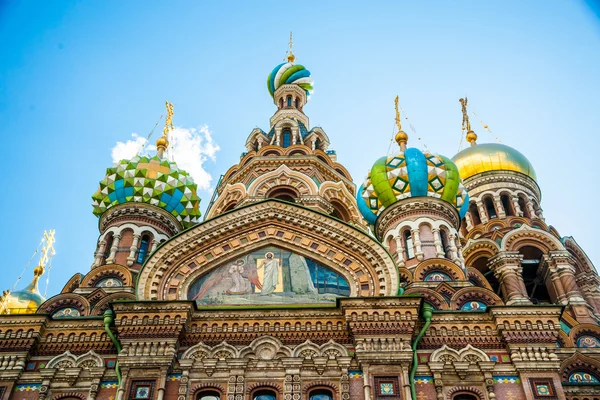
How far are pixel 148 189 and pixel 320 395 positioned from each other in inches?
318

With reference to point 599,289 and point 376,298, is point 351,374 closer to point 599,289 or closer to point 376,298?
point 376,298

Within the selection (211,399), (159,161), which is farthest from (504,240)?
(211,399)

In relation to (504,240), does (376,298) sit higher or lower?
lower

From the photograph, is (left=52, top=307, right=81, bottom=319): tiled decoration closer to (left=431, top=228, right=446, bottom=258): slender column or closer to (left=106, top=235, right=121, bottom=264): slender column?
(left=106, top=235, right=121, bottom=264): slender column

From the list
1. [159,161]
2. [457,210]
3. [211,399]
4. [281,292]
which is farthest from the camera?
[159,161]

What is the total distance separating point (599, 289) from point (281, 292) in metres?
9.87

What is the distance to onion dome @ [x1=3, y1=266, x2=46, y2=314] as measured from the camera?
1805 centimetres

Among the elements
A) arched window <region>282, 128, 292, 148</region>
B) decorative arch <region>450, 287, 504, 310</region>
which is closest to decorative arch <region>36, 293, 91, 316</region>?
decorative arch <region>450, 287, 504, 310</region>

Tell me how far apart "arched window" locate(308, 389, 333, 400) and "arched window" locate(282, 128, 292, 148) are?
10.2 m

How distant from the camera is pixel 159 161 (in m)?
16.5

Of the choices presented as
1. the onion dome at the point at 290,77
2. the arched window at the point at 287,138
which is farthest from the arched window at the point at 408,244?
the onion dome at the point at 290,77

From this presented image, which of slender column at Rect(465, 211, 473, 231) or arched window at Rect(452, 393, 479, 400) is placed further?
slender column at Rect(465, 211, 473, 231)

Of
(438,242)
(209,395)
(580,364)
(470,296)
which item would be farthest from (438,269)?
(209,395)

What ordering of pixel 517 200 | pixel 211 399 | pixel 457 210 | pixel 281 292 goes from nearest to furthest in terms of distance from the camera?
pixel 211 399
pixel 281 292
pixel 457 210
pixel 517 200
